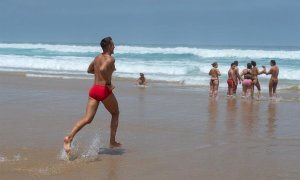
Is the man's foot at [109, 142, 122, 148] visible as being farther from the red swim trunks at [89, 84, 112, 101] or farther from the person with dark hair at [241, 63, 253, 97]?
the person with dark hair at [241, 63, 253, 97]

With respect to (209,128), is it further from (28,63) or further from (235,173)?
(28,63)

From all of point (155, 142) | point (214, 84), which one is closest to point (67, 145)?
point (155, 142)

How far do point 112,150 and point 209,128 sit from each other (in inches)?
100

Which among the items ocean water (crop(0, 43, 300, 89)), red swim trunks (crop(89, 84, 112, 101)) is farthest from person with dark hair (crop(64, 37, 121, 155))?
ocean water (crop(0, 43, 300, 89))

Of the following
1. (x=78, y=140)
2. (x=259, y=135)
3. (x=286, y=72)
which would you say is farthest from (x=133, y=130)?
(x=286, y=72)

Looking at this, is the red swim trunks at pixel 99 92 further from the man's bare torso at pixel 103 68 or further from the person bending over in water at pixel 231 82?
the person bending over in water at pixel 231 82

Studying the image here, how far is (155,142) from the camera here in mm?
6926

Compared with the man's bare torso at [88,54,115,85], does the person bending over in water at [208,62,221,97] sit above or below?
below

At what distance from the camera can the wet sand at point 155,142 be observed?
17.1 feet

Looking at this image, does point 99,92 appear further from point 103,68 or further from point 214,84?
point 214,84

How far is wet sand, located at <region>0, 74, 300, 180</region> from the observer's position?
5227mm

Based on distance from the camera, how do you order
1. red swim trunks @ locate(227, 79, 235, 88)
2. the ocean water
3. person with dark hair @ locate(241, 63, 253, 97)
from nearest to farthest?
person with dark hair @ locate(241, 63, 253, 97) < red swim trunks @ locate(227, 79, 235, 88) < the ocean water

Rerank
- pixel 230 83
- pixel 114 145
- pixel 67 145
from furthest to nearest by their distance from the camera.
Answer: pixel 230 83
pixel 114 145
pixel 67 145

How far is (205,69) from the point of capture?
106ft
